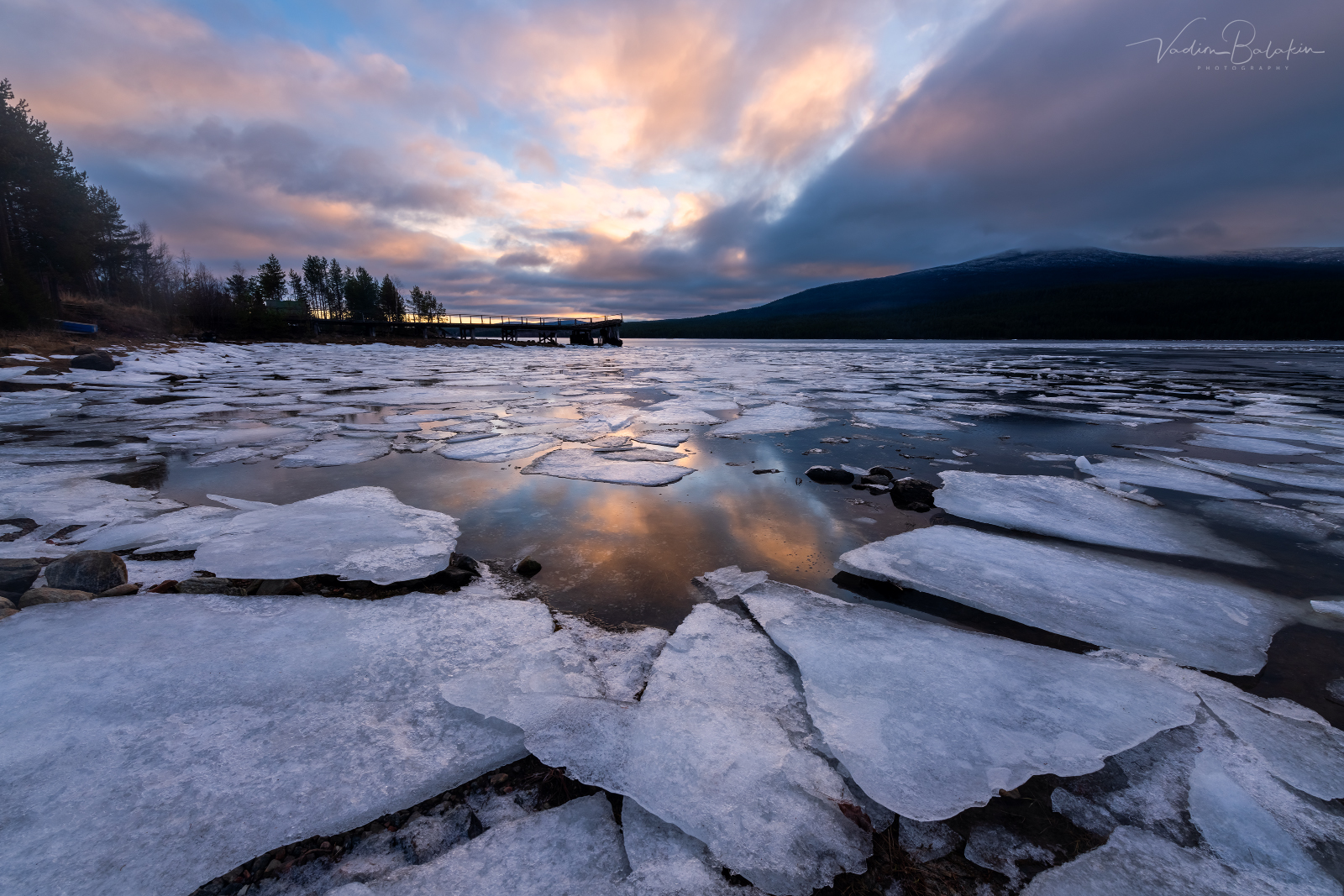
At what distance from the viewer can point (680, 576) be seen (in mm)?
2635

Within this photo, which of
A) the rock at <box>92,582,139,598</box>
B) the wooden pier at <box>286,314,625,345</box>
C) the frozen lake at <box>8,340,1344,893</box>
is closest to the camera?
the frozen lake at <box>8,340,1344,893</box>

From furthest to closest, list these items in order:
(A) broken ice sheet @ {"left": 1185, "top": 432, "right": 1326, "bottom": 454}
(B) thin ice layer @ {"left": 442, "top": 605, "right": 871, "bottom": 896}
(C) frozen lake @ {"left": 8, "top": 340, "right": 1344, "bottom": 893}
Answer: (A) broken ice sheet @ {"left": 1185, "top": 432, "right": 1326, "bottom": 454}
(C) frozen lake @ {"left": 8, "top": 340, "right": 1344, "bottom": 893}
(B) thin ice layer @ {"left": 442, "top": 605, "right": 871, "bottom": 896}

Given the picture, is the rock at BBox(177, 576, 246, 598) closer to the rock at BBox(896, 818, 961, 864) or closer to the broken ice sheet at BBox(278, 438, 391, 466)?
the broken ice sheet at BBox(278, 438, 391, 466)

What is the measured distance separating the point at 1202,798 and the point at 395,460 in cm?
558

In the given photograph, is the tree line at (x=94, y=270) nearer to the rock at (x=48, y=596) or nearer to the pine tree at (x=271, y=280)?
the pine tree at (x=271, y=280)

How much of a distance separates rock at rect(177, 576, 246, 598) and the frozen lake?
0.09m

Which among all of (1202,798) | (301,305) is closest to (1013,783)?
(1202,798)

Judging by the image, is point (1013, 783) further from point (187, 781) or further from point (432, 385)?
point (432, 385)

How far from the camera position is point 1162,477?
4.34 m

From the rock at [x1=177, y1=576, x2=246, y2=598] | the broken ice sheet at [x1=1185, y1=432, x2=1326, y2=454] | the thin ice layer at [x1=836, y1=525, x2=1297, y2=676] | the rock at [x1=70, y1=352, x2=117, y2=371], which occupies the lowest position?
the thin ice layer at [x1=836, y1=525, x2=1297, y2=676]

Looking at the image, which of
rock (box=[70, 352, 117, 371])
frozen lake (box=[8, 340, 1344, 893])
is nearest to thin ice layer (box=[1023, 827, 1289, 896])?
frozen lake (box=[8, 340, 1344, 893])

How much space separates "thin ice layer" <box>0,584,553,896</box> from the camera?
113 centimetres

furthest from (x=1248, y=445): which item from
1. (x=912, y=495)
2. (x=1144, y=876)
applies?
(x=1144, y=876)

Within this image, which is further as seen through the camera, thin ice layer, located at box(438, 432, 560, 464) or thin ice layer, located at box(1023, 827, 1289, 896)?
thin ice layer, located at box(438, 432, 560, 464)
